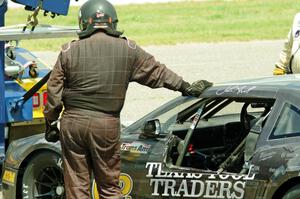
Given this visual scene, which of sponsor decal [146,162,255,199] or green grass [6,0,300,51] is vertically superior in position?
sponsor decal [146,162,255,199]

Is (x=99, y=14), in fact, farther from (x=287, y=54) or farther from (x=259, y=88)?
(x=287, y=54)

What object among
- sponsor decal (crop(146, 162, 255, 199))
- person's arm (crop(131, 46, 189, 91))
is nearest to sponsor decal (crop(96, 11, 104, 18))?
person's arm (crop(131, 46, 189, 91))

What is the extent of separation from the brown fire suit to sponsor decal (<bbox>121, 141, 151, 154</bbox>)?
433 millimetres

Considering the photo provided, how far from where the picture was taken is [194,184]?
6547 mm

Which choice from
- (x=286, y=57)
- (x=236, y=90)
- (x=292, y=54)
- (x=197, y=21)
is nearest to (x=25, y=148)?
(x=236, y=90)

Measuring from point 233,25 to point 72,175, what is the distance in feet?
73.5

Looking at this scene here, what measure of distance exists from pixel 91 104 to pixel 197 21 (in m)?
23.8

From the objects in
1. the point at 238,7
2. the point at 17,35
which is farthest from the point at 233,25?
the point at 17,35

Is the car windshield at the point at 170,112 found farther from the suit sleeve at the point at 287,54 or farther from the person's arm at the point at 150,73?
the suit sleeve at the point at 287,54

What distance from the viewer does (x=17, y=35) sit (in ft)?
28.9

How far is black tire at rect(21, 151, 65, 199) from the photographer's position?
7.67m

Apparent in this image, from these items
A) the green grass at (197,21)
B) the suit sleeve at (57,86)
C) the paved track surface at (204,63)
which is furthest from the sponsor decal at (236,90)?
the green grass at (197,21)

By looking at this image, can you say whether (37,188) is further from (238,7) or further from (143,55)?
(238,7)

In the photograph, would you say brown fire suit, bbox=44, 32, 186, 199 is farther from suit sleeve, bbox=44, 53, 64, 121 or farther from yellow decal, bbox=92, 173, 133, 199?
yellow decal, bbox=92, 173, 133, 199
